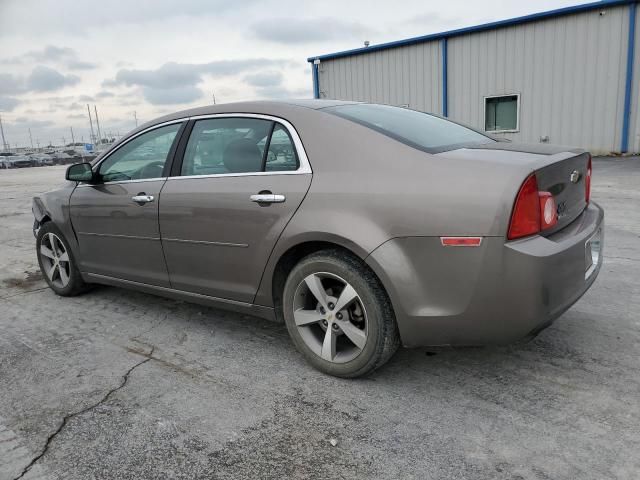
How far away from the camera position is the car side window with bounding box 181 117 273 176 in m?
3.15

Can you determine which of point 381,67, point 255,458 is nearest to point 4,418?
point 255,458

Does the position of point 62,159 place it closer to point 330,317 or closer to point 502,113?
point 502,113

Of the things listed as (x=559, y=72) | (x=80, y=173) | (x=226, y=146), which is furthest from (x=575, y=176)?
(x=559, y=72)

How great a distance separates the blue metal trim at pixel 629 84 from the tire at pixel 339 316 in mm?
15352

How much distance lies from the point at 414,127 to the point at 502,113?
1530 cm

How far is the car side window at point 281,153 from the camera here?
2.97m

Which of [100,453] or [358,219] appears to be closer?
[100,453]

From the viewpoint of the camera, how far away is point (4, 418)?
8.63ft

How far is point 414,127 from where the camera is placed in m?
3.06

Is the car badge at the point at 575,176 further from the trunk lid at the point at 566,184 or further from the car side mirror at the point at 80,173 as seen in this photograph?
the car side mirror at the point at 80,173

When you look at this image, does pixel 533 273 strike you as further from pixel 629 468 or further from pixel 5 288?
pixel 5 288

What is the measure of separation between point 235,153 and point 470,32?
51.4 ft

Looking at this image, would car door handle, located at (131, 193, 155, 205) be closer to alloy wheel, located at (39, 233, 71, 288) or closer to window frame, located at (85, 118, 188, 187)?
window frame, located at (85, 118, 188, 187)

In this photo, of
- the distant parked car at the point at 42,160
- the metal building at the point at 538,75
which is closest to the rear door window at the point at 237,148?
the metal building at the point at 538,75
